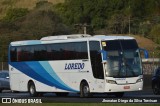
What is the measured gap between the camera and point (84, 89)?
33.2 meters

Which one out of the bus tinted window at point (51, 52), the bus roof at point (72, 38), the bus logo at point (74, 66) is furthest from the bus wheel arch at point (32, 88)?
the bus logo at point (74, 66)

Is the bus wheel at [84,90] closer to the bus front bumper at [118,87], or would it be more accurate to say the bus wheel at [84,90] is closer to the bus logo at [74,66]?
the bus logo at [74,66]

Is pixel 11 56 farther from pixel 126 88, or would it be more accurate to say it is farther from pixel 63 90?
pixel 126 88

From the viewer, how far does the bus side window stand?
1257 inches

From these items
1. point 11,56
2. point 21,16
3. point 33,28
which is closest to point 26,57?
point 11,56

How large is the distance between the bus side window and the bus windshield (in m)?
0.47

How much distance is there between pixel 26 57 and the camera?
1483 inches

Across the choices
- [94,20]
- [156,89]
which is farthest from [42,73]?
[94,20]

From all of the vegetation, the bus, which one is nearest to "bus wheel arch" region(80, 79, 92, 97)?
the bus

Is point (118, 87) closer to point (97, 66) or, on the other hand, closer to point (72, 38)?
point (97, 66)

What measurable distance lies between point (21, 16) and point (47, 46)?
72.6m

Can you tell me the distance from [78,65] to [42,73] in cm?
354

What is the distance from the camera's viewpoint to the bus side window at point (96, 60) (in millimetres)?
31922

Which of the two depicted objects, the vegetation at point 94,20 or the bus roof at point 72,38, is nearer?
the bus roof at point 72,38
